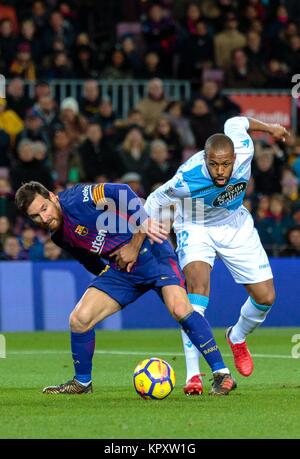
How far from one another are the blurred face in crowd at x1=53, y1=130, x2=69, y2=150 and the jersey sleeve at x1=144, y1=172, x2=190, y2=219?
832cm

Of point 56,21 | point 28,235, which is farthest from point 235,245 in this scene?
point 56,21

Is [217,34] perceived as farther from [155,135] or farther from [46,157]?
[46,157]

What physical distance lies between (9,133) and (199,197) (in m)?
8.84

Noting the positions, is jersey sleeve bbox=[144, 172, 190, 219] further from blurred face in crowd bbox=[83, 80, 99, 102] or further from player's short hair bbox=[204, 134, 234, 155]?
blurred face in crowd bbox=[83, 80, 99, 102]

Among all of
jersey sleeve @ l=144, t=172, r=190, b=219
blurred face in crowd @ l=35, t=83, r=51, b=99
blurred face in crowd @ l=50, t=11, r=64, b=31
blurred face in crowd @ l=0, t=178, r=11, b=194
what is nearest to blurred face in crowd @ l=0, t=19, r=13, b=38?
blurred face in crowd @ l=50, t=11, r=64, b=31

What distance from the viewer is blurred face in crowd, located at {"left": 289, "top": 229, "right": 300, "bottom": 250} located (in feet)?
60.2

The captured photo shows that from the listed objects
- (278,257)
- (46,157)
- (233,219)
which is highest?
(233,219)

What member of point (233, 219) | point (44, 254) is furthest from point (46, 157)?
point (233, 219)

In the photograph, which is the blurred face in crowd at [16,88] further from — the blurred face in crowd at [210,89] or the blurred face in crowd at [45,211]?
the blurred face in crowd at [45,211]

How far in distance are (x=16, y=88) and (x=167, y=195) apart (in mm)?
9066

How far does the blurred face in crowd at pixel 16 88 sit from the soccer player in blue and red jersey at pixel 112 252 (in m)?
9.66

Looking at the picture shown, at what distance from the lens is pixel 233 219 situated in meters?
11.1

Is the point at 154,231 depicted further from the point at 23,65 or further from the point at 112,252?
the point at 23,65

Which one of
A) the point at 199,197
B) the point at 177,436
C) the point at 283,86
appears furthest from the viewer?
the point at 283,86
